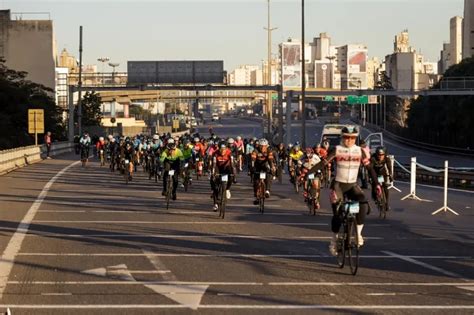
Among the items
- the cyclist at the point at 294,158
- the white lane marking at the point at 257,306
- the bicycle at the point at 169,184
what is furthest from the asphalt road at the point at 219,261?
the cyclist at the point at 294,158

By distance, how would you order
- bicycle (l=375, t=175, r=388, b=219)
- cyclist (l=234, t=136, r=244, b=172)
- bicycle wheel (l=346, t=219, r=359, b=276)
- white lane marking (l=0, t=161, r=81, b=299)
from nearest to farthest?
white lane marking (l=0, t=161, r=81, b=299) < bicycle wheel (l=346, t=219, r=359, b=276) < bicycle (l=375, t=175, r=388, b=219) < cyclist (l=234, t=136, r=244, b=172)

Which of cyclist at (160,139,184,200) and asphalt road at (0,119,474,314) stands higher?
cyclist at (160,139,184,200)

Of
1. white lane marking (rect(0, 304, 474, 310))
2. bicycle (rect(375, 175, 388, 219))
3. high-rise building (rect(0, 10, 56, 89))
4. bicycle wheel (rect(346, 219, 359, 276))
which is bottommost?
bicycle (rect(375, 175, 388, 219))

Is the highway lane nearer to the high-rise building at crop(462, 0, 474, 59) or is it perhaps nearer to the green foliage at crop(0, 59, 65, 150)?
the green foliage at crop(0, 59, 65, 150)

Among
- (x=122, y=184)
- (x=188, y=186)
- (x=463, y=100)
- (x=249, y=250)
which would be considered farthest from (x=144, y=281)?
(x=463, y=100)

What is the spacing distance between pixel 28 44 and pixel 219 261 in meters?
116

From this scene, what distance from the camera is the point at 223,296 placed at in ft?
37.2

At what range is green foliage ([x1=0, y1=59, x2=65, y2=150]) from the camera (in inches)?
3164

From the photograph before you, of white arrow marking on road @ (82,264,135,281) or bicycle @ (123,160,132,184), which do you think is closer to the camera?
white arrow marking on road @ (82,264,135,281)

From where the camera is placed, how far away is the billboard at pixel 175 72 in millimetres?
87625

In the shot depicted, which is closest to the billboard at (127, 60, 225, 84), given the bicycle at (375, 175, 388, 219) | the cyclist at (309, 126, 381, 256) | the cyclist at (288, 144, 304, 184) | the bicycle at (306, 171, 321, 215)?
the cyclist at (288, 144, 304, 184)

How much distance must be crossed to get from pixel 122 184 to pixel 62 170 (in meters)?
12.1

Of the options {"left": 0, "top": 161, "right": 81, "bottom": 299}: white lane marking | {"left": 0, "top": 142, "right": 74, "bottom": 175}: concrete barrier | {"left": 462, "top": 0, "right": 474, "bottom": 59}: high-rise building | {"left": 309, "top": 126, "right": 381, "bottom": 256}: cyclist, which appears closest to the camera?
{"left": 0, "top": 161, "right": 81, "bottom": 299}: white lane marking

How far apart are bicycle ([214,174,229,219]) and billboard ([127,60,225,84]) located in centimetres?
6492
